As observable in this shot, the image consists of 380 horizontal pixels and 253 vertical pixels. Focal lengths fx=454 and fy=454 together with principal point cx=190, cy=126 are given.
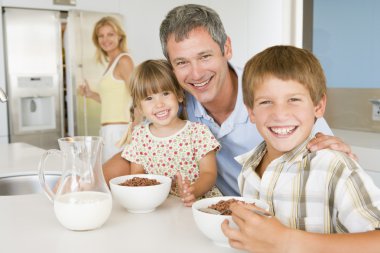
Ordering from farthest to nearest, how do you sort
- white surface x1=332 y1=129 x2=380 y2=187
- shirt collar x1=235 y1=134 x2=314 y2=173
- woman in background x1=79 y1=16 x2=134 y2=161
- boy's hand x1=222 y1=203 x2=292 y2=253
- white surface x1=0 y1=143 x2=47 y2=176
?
woman in background x1=79 y1=16 x2=134 y2=161
white surface x1=332 y1=129 x2=380 y2=187
white surface x1=0 y1=143 x2=47 y2=176
shirt collar x1=235 y1=134 x2=314 y2=173
boy's hand x1=222 y1=203 x2=292 y2=253

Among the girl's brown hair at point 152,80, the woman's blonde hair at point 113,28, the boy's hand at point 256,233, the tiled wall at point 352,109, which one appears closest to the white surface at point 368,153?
the tiled wall at point 352,109

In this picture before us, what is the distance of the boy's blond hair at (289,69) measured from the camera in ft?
3.35

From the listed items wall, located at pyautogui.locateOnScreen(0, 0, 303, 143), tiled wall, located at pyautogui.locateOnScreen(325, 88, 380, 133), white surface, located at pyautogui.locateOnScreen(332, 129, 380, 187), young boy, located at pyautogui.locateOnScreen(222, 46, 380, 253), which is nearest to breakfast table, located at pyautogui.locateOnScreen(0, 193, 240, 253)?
young boy, located at pyautogui.locateOnScreen(222, 46, 380, 253)

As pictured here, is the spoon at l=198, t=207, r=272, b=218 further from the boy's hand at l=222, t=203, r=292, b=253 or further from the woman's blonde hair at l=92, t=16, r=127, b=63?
the woman's blonde hair at l=92, t=16, r=127, b=63

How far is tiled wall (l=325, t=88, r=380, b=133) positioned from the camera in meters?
2.95

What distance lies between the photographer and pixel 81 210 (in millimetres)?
956

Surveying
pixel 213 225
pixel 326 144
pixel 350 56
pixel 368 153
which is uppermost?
pixel 350 56

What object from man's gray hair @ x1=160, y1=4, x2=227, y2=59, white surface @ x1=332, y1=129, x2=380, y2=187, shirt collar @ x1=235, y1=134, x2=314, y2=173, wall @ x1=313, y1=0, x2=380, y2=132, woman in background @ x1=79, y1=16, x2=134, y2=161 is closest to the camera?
shirt collar @ x1=235, y1=134, x2=314, y2=173

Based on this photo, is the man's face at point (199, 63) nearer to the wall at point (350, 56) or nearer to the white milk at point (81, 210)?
the white milk at point (81, 210)

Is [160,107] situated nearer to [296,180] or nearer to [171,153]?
[171,153]

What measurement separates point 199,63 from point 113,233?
0.77 meters

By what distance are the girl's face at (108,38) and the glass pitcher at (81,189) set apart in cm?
313

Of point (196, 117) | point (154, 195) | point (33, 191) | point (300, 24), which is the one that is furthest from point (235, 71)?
point (300, 24)

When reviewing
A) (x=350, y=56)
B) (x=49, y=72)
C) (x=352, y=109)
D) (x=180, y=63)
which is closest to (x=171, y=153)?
(x=180, y=63)
